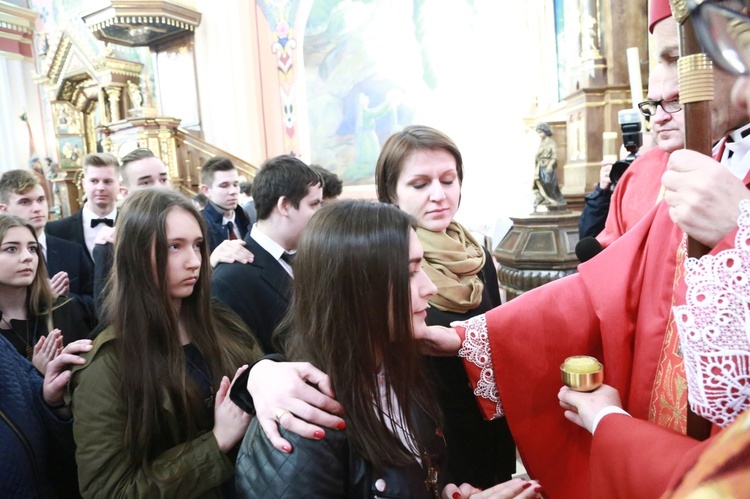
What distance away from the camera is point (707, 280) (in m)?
0.81

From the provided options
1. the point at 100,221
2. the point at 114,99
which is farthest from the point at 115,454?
the point at 114,99

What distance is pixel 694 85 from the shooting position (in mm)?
808

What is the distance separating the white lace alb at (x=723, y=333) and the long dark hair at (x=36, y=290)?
7.86 ft

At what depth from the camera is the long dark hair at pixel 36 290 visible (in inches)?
86.1

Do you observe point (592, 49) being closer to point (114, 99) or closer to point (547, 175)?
point (547, 175)

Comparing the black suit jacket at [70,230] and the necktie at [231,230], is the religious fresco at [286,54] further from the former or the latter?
the black suit jacket at [70,230]

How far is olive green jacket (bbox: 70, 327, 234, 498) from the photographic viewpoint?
1.27 metres

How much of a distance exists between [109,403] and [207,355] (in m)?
0.33

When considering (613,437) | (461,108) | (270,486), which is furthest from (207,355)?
(461,108)

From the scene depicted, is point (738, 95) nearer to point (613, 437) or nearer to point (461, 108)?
point (613, 437)

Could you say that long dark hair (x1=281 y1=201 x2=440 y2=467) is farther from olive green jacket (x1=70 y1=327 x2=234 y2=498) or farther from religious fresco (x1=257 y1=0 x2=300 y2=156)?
religious fresco (x1=257 y1=0 x2=300 y2=156)

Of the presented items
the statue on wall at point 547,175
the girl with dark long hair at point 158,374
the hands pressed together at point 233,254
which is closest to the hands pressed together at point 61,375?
the girl with dark long hair at point 158,374

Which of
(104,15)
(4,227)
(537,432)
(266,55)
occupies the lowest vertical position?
(537,432)

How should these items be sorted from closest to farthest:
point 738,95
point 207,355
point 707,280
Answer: point 738,95, point 707,280, point 207,355
